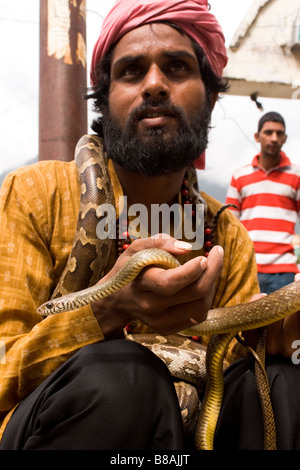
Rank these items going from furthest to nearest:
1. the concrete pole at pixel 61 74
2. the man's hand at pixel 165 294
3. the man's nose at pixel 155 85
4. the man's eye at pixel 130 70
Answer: the concrete pole at pixel 61 74 → the man's eye at pixel 130 70 → the man's nose at pixel 155 85 → the man's hand at pixel 165 294

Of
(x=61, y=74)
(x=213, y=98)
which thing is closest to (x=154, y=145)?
(x=213, y=98)

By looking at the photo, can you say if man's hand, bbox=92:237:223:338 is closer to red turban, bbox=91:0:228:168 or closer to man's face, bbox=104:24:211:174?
man's face, bbox=104:24:211:174

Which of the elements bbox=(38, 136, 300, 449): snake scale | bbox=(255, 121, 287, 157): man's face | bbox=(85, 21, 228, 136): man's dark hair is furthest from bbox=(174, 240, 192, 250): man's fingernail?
bbox=(255, 121, 287, 157): man's face

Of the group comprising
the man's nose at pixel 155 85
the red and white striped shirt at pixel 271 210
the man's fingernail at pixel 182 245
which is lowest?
the man's fingernail at pixel 182 245

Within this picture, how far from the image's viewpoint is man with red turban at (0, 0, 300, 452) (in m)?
1.14

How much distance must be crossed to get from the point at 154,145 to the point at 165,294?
784mm

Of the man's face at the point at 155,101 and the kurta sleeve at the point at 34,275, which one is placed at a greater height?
the man's face at the point at 155,101

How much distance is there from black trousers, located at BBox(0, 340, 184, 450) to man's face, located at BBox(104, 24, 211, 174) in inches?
31.3

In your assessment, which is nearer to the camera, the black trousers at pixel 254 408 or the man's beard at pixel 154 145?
the black trousers at pixel 254 408

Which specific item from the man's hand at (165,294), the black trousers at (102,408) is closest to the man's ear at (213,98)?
the man's hand at (165,294)

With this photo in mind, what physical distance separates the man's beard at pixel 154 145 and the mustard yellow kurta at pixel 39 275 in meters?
0.20

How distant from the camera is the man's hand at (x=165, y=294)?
109 cm

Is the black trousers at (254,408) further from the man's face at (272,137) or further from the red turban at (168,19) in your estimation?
the man's face at (272,137)
